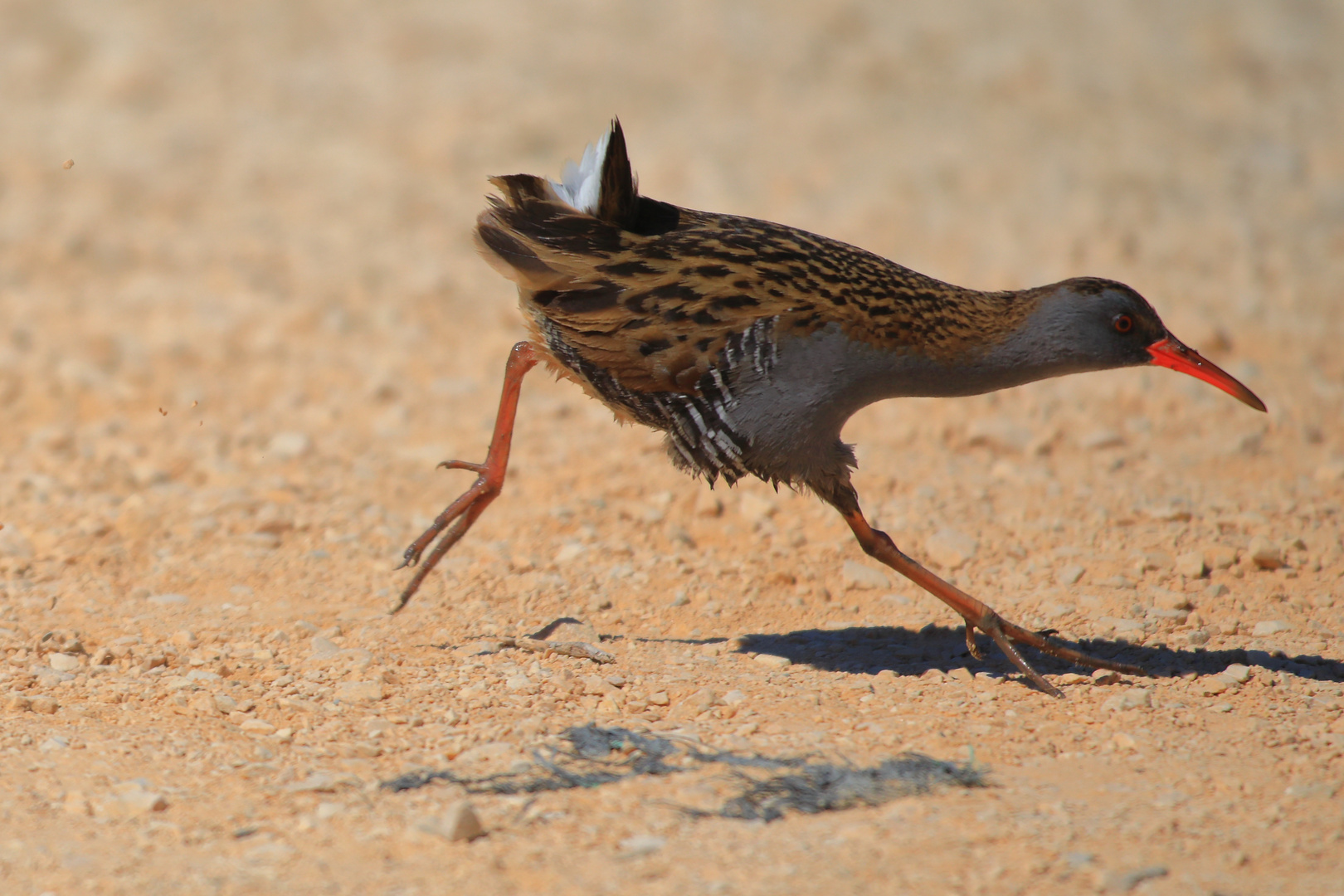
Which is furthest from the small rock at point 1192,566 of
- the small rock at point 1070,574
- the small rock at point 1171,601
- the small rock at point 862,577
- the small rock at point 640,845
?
the small rock at point 640,845

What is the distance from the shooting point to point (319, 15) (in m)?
11.5

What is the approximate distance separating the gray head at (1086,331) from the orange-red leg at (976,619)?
0.81 metres

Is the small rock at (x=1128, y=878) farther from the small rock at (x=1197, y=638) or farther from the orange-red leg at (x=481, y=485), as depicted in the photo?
the orange-red leg at (x=481, y=485)

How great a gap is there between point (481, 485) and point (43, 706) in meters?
1.65

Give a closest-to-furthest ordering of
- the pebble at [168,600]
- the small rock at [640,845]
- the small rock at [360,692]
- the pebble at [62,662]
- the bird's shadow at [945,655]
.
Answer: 1. the small rock at [640,845]
2. the small rock at [360,692]
3. the pebble at [62,662]
4. the bird's shadow at [945,655]
5. the pebble at [168,600]

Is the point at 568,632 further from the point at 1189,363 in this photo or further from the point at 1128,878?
the point at 1189,363

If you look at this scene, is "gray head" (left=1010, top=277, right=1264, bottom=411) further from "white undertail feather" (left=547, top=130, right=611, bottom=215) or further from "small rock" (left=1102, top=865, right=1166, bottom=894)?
"small rock" (left=1102, top=865, right=1166, bottom=894)

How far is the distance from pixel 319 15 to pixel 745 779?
9.44m

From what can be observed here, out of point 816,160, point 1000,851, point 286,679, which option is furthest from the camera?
point 816,160

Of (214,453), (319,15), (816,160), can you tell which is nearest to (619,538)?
(214,453)

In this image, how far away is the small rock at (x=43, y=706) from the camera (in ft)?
14.1

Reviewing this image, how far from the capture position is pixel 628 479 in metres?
6.59

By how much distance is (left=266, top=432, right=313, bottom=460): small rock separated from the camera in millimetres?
6863

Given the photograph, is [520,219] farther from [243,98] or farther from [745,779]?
[243,98]
